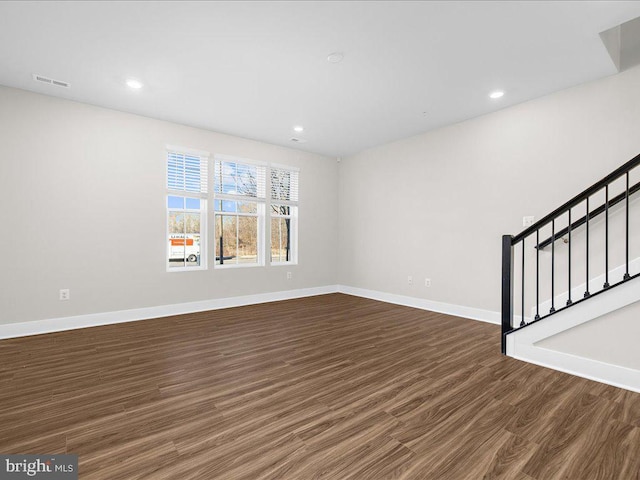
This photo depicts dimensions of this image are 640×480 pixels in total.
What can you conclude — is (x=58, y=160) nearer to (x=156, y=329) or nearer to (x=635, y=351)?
(x=156, y=329)

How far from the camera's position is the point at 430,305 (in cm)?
489

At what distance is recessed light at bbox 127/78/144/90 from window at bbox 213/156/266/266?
1672mm

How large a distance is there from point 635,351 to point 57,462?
3.72 metres

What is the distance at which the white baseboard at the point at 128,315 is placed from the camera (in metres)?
3.59

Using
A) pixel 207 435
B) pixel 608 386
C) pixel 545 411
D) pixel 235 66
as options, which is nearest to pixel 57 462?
pixel 207 435

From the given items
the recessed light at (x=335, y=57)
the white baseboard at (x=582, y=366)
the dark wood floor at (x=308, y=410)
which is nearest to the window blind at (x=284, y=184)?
the recessed light at (x=335, y=57)

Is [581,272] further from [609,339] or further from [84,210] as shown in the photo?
[84,210]

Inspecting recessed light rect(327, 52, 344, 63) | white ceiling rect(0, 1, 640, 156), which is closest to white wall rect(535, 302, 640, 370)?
white ceiling rect(0, 1, 640, 156)

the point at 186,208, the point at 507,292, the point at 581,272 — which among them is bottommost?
the point at 507,292

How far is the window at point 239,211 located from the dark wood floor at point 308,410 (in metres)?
2.14

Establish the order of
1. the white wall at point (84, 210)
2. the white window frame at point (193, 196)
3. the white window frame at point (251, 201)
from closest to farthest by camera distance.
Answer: the white wall at point (84, 210), the white window frame at point (193, 196), the white window frame at point (251, 201)

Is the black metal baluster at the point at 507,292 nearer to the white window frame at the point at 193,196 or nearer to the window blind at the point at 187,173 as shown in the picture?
the white window frame at the point at 193,196

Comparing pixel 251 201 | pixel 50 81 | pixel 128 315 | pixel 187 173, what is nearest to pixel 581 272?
pixel 251 201

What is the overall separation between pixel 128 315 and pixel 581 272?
5628mm
